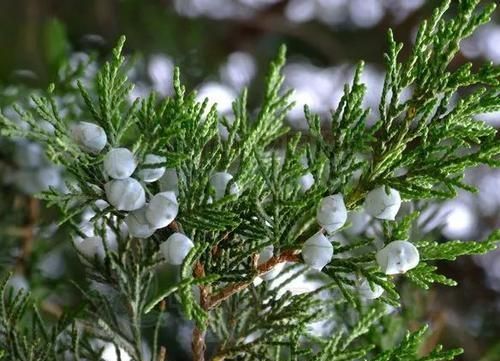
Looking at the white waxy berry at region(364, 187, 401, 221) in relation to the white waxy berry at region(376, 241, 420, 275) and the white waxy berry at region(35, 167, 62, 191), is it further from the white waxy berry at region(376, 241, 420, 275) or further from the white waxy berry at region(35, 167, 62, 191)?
the white waxy berry at region(35, 167, 62, 191)

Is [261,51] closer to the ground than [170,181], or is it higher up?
higher up

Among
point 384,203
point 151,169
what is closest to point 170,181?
point 151,169

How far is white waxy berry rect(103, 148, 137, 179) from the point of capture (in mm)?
447

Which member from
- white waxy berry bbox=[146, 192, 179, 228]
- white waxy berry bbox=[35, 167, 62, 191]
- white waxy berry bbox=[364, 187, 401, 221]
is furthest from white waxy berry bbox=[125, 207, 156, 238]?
white waxy berry bbox=[35, 167, 62, 191]

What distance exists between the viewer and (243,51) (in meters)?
1.44

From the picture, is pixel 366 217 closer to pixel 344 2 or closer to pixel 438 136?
pixel 438 136

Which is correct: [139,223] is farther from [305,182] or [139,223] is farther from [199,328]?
[305,182]

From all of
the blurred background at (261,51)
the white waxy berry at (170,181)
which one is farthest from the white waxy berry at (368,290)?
the blurred background at (261,51)

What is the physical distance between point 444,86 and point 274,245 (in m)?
0.14

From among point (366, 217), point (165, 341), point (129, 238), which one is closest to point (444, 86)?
point (129, 238)

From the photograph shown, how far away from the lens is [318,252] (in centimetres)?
46

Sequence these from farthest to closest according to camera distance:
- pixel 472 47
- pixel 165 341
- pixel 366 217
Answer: pixel 472 47
pixel 165 341
pixel 366 217

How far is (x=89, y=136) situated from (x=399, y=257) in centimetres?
20

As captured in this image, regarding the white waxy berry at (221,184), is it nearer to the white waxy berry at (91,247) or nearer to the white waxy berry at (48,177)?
the white waxy berry at (91,247)
